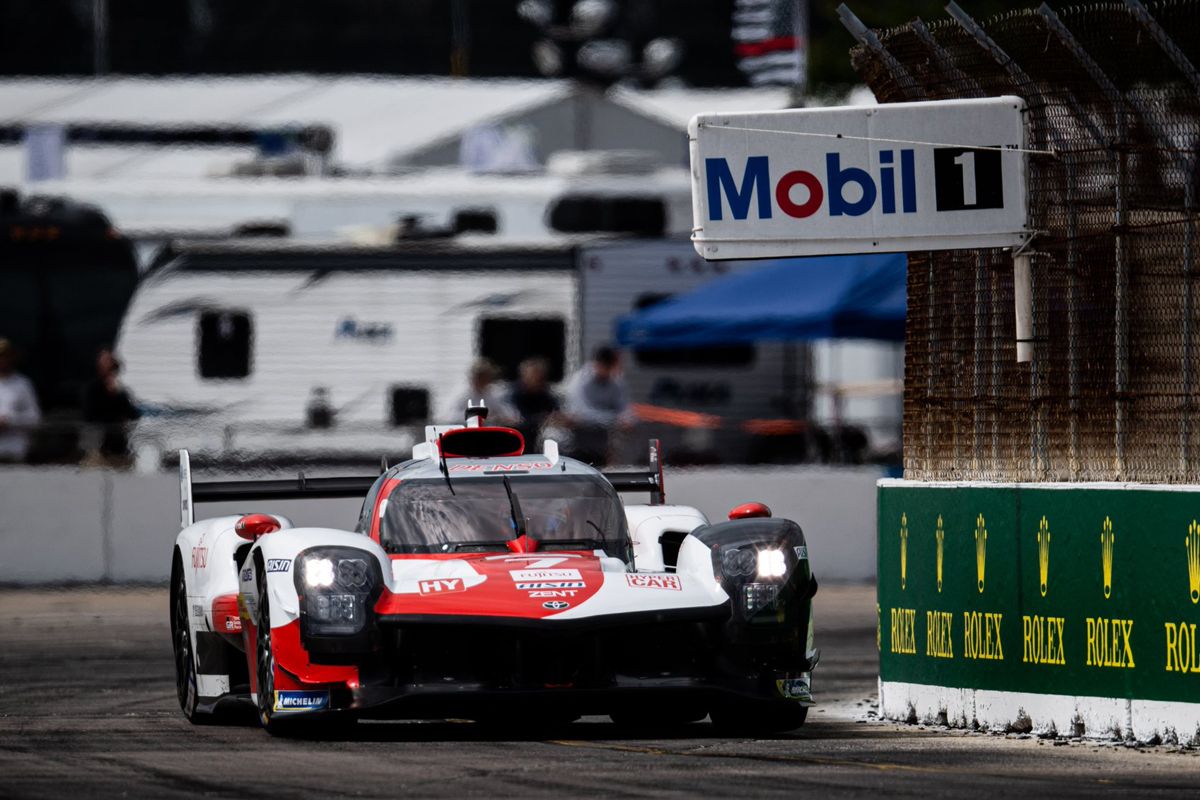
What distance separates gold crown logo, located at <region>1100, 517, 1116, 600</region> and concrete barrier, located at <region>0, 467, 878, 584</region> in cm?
1158

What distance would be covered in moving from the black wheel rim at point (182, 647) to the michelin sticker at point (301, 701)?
1.59 m

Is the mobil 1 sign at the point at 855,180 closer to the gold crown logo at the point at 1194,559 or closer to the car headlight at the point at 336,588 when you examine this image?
the gold crown logo at the point at 1194,559

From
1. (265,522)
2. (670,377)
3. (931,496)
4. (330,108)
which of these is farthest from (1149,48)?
(330,108)

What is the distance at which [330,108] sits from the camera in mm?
41281

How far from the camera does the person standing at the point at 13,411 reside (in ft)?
73.4

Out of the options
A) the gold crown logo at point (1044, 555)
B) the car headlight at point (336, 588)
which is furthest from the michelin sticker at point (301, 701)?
the gold crown logo at point (1044, 555)

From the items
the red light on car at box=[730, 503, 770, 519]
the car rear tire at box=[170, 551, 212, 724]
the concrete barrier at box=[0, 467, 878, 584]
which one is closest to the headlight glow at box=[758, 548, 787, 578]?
the red light on car at box=[730, 503, 770, 519]

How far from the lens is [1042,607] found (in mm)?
10828

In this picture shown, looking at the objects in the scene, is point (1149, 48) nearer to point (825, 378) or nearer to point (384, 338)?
point (384, 338)

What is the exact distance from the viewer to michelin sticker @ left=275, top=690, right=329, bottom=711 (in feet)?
33.7

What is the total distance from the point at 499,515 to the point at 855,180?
2118 mm

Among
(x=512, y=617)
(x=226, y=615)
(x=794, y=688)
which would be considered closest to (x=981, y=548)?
(x=794, y=688)

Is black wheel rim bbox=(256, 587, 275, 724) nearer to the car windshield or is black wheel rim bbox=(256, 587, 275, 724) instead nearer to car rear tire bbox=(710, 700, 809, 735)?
the car windshield

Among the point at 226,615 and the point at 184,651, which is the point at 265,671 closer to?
the point at 226,615
